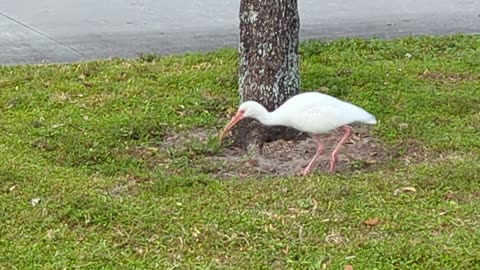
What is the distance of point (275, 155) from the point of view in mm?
5531

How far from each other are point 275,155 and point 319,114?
63cm

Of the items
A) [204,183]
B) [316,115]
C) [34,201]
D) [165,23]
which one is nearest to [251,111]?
[316,115]

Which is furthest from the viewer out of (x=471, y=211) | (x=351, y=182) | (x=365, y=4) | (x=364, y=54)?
(x=365, y=4)

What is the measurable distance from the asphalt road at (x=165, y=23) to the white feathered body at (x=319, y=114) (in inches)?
117

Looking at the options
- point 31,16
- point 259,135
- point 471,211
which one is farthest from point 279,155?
point 31,16

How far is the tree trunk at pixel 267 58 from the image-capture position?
5.67 meters

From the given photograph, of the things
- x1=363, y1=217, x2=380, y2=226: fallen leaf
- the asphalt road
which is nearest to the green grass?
x1=363, y1=217, x2=380, y2=226: fallen leaf

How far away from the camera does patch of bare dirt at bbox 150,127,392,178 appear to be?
5285mm

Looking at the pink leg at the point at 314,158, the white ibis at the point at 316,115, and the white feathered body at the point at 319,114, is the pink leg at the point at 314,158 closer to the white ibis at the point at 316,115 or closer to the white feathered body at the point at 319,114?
the white ibis at the point at 316,115

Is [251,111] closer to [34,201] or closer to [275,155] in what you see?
[275,155]

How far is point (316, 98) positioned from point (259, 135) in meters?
0.74

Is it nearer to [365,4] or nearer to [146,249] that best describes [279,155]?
[146,249]

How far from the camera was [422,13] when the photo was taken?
377 inches

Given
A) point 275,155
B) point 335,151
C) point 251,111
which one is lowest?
point 275,155
